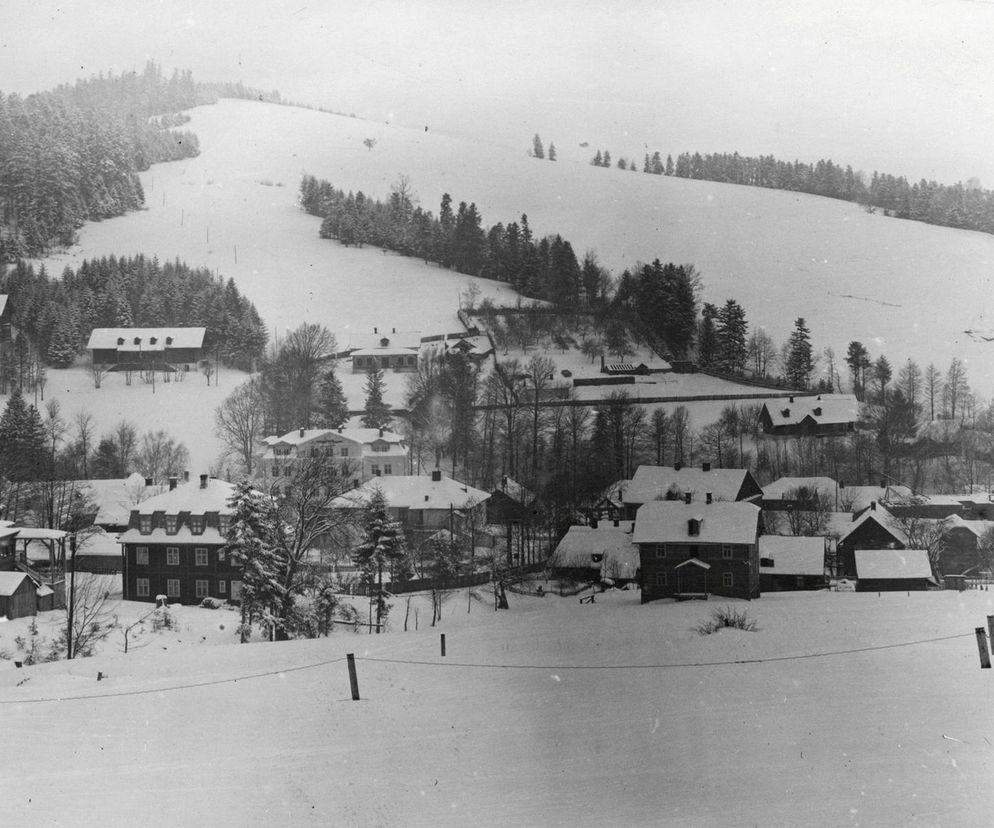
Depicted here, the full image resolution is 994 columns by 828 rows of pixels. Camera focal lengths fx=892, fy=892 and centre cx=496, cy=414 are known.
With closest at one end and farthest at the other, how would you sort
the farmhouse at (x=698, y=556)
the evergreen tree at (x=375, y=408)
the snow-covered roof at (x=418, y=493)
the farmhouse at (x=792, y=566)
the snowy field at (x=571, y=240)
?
1. the farmhouse at (x=698, y=556)
2. the snow-covered roof at (x=418, y=493)
3. the farmhouse at (x=792, y=566)
4. the evergreen tree at (x=375, y=408)
5. the snowy field at (x=571, y=240)

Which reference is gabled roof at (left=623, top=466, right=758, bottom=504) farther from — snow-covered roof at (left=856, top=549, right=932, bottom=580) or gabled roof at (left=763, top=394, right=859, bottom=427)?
gabled roof at (left=763, top=394, right=859, bottom=427)

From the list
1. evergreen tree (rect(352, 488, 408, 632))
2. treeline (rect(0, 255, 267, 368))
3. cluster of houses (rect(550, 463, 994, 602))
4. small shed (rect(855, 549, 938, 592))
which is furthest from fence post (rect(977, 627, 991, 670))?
treeline (rect(0, 255, 267, 368))

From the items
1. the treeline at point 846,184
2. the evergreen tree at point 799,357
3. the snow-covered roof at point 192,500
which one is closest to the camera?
the snow-covered roof at point 192,500

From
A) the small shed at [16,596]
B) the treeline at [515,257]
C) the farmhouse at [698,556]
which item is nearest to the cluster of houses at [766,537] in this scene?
the farmhouse at [698,556]

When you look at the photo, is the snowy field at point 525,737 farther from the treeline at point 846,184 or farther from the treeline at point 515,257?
the treeline at point 515,257

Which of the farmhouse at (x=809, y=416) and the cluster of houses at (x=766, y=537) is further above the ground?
the farmhouse at (x=809, y=416)
